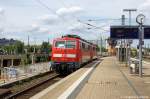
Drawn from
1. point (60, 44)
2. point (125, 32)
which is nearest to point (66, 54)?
point (60, 44)

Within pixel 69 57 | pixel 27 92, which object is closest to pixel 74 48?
pixel 69 57

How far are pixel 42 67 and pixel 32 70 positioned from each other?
172 inches

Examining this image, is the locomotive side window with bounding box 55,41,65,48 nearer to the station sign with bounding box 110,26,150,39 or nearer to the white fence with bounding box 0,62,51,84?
the white fence with bounding box 0,62,51,84

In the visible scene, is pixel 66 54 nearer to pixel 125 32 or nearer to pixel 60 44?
pixel 60 44

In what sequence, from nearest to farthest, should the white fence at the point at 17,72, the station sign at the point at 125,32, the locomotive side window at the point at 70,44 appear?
the white fence at the point at 17,72 < the locomotive side window at the point at 70,44 < the station sign at the point at 125,32

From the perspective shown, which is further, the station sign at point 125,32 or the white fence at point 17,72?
the station sign at point 125,32

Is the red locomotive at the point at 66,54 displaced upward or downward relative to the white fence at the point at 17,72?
upward

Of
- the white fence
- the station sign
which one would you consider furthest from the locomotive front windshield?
the station sign

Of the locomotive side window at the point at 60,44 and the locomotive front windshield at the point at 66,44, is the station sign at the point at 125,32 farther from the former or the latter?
the locomotive side window at the point at 60,44

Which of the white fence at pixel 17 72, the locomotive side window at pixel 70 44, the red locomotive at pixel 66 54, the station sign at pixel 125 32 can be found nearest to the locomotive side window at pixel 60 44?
the red locomotive at pixel 66 54

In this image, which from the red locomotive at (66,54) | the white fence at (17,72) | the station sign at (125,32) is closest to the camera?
the white fence at (17,72)

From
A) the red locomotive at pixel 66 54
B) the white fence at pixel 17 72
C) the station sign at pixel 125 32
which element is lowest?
the white fence at pixel 17 72

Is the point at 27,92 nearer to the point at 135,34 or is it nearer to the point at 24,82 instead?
the point at 24,82

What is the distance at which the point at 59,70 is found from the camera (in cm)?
3212
